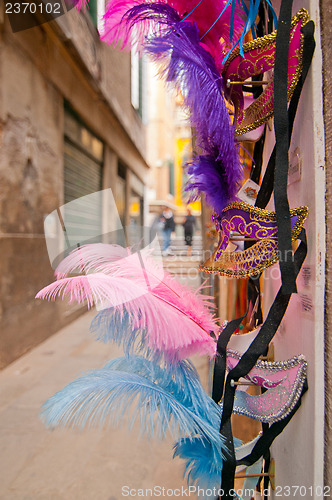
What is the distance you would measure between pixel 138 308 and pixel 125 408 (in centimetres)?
23

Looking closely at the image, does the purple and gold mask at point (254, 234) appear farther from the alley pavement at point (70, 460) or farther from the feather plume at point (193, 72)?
the alley pavement at point (70, 460)

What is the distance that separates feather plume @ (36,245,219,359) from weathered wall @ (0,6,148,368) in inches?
59.0

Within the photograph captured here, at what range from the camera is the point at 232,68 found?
0.79 m

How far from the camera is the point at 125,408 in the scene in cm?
69

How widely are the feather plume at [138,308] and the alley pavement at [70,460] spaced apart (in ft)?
1.40

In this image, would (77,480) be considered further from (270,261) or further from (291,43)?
(291,43)

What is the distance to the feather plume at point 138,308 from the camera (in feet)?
2.31

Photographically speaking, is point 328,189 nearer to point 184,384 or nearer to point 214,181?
point 214,181

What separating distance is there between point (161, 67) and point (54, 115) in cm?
318

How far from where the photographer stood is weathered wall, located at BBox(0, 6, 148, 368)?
2604mm

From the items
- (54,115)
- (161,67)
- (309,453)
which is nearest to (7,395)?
(309,453)

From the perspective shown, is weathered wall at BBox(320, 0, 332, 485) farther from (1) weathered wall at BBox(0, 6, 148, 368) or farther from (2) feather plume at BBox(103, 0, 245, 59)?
(1) weathered wall at BBox(0, 6, 148, 368)

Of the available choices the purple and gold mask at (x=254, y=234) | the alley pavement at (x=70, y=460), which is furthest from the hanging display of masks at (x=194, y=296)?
the alley pavement at (x=70, y=460)

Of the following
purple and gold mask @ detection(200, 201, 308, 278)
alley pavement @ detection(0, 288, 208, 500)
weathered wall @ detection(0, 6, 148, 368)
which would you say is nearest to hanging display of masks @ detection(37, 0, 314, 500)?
purple and gold mask @ detection(200, 201, 308, 278)
